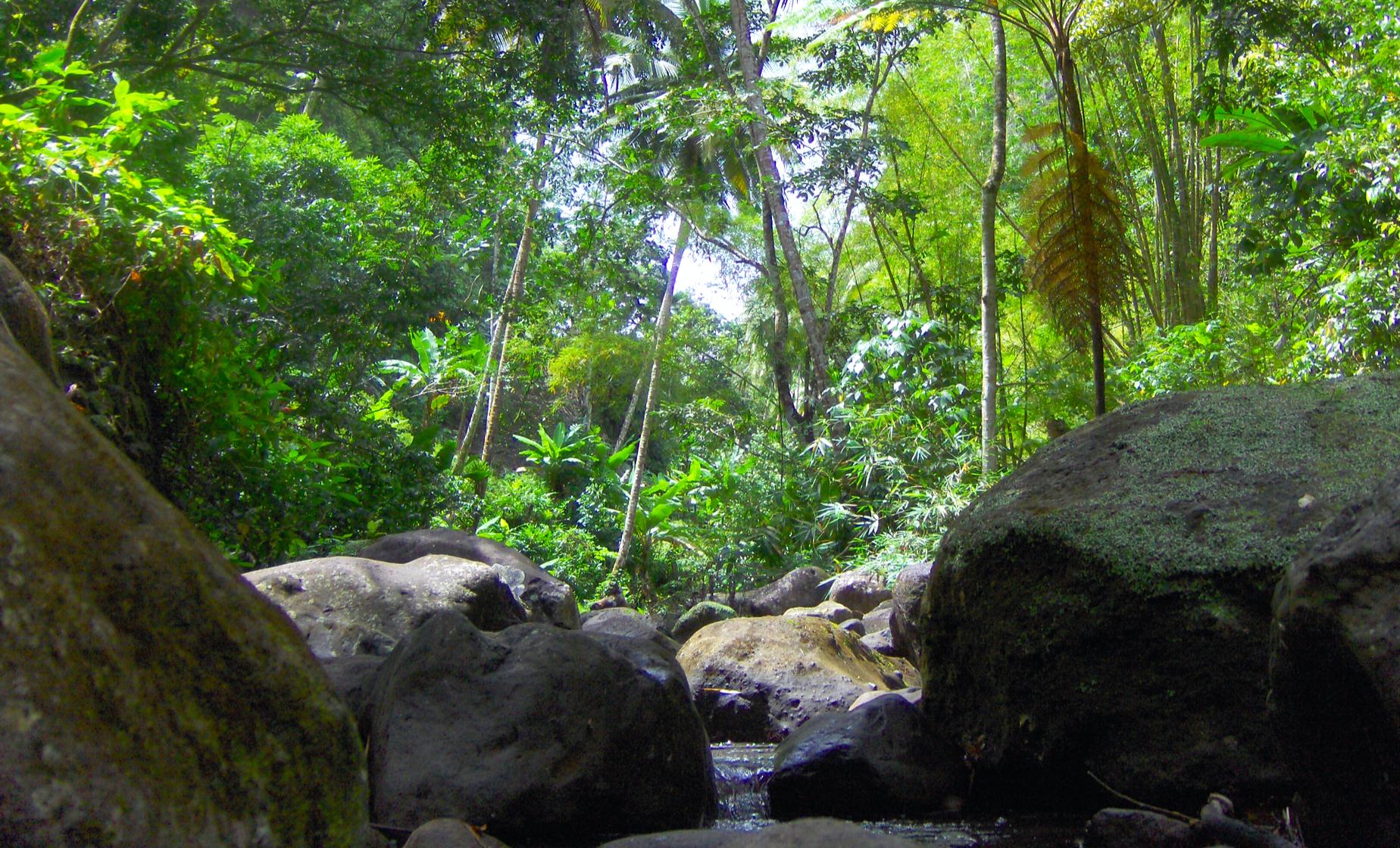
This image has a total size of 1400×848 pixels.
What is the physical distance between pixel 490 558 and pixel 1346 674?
641cm

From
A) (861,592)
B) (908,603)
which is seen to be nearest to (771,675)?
(908,603)

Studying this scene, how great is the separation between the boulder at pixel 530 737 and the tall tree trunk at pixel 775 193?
9.80 m

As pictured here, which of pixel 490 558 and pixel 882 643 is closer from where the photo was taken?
pixel 490 558

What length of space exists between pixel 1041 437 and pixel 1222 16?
25.8 ft

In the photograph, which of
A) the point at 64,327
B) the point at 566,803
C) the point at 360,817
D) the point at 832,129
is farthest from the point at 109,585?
the point at 832,129

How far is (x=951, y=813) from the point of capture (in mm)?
4352

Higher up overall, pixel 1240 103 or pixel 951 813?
pixel 1240 103

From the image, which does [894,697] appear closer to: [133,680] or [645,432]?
[133,680]

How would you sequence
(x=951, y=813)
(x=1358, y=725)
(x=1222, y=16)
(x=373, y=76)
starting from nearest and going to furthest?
(x=1358, y=725) → (x=951, y=813) → (x=373, y=76) → (x=1222, y=16)

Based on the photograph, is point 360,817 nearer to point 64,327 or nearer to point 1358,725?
point 1358,725

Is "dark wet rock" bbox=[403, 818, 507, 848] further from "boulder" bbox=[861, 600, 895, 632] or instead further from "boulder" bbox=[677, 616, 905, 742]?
"boulder" bbox=[861, 600, 895, 632]

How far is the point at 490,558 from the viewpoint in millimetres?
7855

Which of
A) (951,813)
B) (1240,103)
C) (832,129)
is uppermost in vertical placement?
(832,129)

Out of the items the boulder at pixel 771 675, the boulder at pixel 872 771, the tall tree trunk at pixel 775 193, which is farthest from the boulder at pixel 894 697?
the tall tree trunk at pixel 775 193
